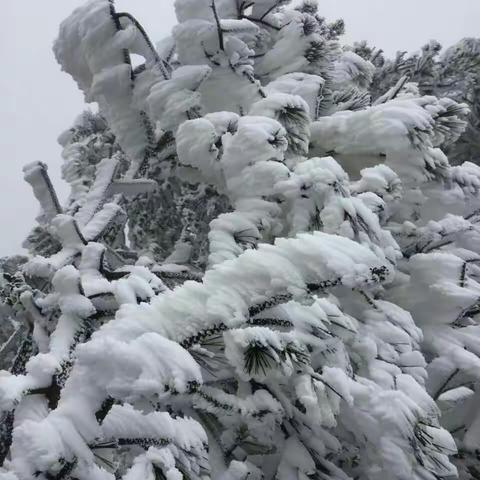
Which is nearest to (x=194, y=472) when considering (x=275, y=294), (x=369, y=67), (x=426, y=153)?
(x=275, y=294)

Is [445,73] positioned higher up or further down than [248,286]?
Answer: further down

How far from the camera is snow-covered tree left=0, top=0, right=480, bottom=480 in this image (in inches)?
65.1

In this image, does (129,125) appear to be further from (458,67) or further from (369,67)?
(458,67)

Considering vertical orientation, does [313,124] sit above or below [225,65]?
below

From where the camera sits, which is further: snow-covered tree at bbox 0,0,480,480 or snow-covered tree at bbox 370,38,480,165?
snow-covered tree at bbox 370,38,480,165

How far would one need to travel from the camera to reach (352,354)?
8.04 ft

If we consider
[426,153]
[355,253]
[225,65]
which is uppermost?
[225,65]

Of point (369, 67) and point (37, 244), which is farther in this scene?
point (369, 67)

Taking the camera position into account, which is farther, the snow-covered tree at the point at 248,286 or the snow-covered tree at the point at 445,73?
the snow-covered tree at the point at 445,73

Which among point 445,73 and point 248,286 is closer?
point 248,286

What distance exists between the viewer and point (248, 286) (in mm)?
A: 1787

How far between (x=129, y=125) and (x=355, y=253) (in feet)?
7.87

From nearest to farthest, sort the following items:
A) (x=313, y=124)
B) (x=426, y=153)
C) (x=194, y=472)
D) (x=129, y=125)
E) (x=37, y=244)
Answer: (x=194, y=472)
(x=426, y=153)
(x=313, y=124)
(x=129, y=125)
(x=37, y=244)

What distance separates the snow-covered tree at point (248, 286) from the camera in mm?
1653
